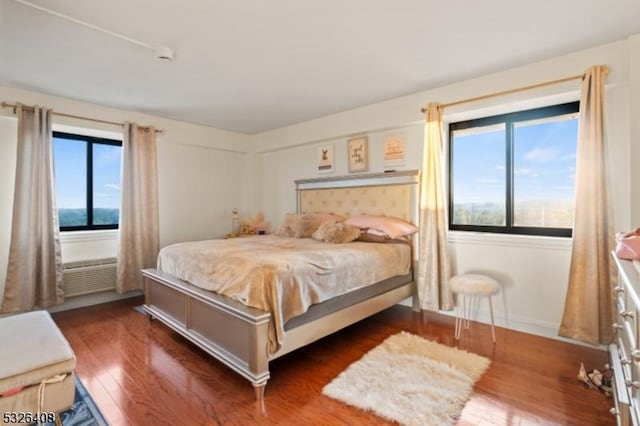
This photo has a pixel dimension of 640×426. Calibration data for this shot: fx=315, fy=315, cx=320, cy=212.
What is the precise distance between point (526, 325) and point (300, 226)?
256 centimetres

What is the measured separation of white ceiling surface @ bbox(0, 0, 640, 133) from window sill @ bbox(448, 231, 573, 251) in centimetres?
157

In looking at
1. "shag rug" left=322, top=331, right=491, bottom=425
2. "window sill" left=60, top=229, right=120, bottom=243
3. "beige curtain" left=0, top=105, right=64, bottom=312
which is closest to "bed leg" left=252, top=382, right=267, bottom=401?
"shag rug" left=322, top=331, right=491, bottom=425

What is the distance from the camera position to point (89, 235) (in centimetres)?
387

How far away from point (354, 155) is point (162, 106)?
96.9 inches

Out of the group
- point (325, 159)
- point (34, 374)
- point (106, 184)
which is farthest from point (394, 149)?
point (106, 184)

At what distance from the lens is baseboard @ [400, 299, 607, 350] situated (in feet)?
9.15

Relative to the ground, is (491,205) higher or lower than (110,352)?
higher

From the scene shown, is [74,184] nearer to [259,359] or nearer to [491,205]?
[259,359]

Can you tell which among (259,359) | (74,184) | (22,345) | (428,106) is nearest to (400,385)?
(259,359)

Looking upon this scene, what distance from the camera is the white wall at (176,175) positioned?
3287mm

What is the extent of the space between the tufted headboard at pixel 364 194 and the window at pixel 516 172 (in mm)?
497

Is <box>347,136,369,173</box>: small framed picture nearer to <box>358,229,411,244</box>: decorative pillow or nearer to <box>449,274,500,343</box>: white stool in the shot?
<box>358,229,411,244</box>: decorative pillow

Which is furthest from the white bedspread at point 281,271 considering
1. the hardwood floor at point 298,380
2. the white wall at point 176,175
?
the white wall at point 176,175

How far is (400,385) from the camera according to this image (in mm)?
2070
